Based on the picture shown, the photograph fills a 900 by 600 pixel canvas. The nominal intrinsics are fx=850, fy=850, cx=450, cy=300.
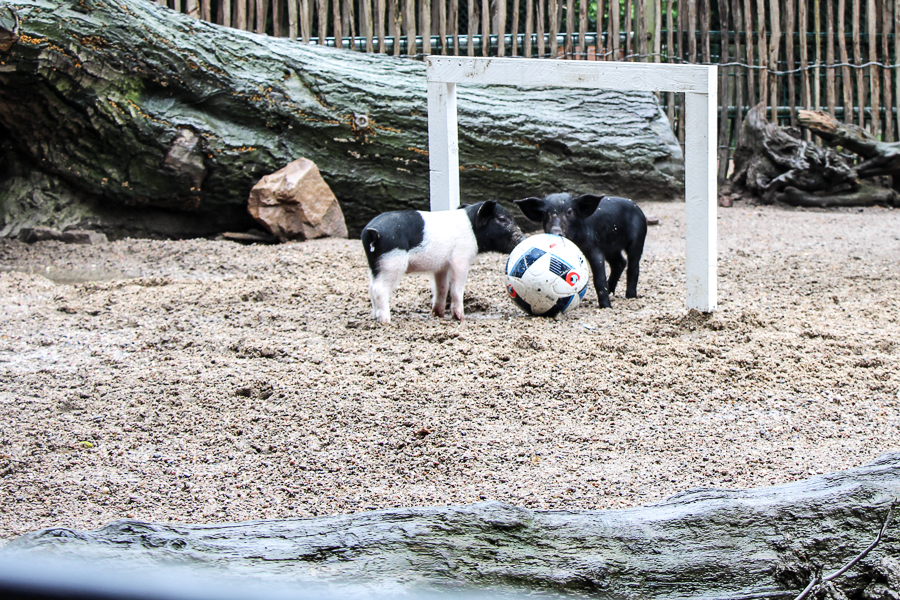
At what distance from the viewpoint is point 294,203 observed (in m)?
7.20

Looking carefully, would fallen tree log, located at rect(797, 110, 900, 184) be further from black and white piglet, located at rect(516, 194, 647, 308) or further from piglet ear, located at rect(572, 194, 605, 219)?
piglet ear, located at rect(572, 194, 605, 219)

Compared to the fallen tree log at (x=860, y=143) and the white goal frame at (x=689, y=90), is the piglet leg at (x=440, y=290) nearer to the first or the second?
the white goal frame at (x=689, y=90)

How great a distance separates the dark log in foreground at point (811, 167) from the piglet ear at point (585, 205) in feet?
16.8

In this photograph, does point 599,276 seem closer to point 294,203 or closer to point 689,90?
point 689,90

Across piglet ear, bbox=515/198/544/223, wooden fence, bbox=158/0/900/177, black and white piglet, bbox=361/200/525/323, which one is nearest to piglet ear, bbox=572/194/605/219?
piglet ear, bbox=515/198/544/223

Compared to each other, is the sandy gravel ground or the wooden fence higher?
the wooden fence

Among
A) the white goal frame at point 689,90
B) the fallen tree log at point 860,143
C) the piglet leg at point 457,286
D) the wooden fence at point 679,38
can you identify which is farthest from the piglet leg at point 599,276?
the fallen tree log at point 860,143

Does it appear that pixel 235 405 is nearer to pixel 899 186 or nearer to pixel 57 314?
pixel 57 314

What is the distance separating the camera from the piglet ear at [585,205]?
489 centimetres

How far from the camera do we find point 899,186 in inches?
380

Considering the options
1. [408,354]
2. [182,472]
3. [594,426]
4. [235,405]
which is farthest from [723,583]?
[408,354]

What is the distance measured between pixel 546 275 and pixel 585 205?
1.92 ft

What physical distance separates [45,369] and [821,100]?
388 inches

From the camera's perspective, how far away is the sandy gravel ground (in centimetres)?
259
